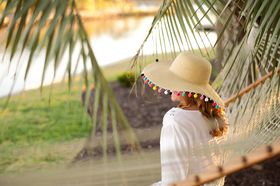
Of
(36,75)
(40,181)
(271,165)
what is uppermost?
(40,181)

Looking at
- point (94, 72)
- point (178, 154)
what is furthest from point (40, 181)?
point (94, 72)

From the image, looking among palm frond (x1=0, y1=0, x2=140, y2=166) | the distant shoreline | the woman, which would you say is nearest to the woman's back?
the woman

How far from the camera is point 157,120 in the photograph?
577 centimetres

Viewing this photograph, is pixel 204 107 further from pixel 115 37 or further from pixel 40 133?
pixel 115 37

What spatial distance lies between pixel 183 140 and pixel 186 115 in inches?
3.8

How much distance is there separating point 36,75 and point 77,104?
1355mm

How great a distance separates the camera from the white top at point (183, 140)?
180cm

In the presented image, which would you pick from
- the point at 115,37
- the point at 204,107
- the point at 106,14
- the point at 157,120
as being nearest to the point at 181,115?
the point at 204,107

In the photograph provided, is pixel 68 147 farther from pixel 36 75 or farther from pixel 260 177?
pixel 36 75

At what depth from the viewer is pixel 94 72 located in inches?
36.5

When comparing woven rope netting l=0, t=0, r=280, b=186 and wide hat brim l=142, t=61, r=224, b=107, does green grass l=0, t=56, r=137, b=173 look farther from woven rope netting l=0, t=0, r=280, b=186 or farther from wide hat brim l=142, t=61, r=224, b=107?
wide hat brim l=142, t=61, r=224, b=107

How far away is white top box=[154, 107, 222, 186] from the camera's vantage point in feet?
5.92

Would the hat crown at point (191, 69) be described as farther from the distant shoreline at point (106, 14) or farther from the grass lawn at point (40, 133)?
the distant shoreline at point (106, 14)

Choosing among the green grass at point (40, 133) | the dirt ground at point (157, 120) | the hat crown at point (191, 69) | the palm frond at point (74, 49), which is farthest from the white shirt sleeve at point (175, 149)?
the green grass at point (40, 133)
